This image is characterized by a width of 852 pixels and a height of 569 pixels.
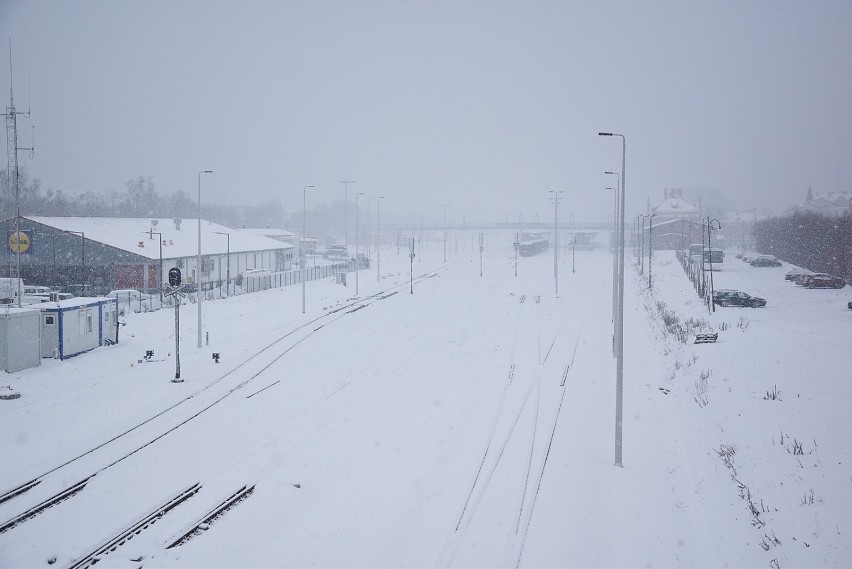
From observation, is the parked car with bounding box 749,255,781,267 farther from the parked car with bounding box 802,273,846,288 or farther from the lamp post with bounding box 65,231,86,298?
the lamp post with bounding box 65,231,86,298

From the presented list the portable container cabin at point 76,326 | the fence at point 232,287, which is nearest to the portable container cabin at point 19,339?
the portable container cabin at point 76,326

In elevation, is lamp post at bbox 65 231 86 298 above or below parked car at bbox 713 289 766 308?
above

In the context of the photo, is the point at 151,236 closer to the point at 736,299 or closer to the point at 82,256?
the point at 82,256

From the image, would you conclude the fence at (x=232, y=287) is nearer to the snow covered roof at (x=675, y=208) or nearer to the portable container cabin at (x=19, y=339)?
the portable container cabin at (x=19, y=339)

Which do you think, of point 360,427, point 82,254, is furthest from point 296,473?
point 82,254

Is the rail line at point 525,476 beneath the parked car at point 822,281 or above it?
beneath

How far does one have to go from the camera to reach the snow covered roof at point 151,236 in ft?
171

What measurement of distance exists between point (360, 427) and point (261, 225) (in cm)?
14928

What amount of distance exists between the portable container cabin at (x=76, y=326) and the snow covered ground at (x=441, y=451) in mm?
782

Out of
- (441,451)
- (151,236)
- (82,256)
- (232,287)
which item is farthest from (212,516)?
(151,236)

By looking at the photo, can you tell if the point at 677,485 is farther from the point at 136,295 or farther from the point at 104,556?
the point at 136,295

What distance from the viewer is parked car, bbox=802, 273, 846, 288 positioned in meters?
53.9

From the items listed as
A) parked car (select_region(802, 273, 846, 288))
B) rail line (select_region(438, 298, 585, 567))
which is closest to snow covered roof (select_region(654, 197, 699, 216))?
parked car (select_region(802, 273, 846, 288))

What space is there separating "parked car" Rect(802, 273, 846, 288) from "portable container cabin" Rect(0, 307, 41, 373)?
57.6m
